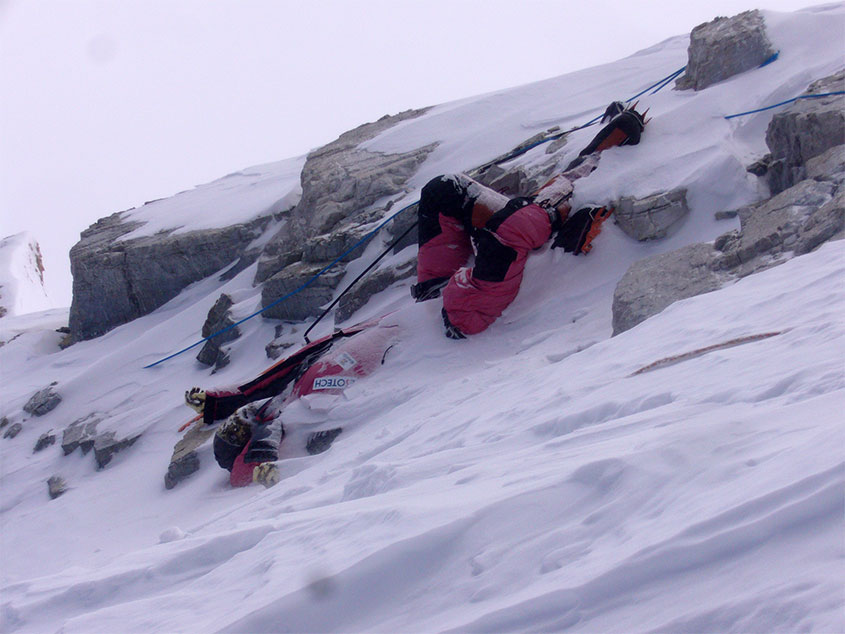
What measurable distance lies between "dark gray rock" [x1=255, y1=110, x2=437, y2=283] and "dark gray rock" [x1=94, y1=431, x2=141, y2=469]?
2.33 m

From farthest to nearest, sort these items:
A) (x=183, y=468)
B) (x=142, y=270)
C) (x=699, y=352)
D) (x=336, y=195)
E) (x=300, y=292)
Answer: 1. (x=142, y=270)
2. (x=336, y=195)
3. (x=300, y=292)
4. (x=183, y=468)
5. (x=699, y=352)

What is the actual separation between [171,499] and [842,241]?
460cm

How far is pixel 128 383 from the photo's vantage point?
7.93m

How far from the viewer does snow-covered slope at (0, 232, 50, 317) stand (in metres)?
15.8

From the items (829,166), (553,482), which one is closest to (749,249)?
(829,166)

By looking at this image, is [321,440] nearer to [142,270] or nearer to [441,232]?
[441,232]

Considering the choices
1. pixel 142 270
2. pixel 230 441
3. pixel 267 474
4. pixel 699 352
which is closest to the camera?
pixel 699 352

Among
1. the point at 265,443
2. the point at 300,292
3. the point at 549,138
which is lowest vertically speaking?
the point at 265,443

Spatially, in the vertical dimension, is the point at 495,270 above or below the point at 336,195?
below

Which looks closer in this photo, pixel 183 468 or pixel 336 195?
pixel 183 468

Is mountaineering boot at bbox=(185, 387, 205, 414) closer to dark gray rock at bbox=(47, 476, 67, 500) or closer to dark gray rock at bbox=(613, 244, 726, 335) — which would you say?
dark gray rock at bbox=(47, 476, 67, 500)

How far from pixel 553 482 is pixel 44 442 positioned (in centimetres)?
669

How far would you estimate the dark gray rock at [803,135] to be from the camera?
16.0 feet

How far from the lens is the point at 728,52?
648 centimetres
